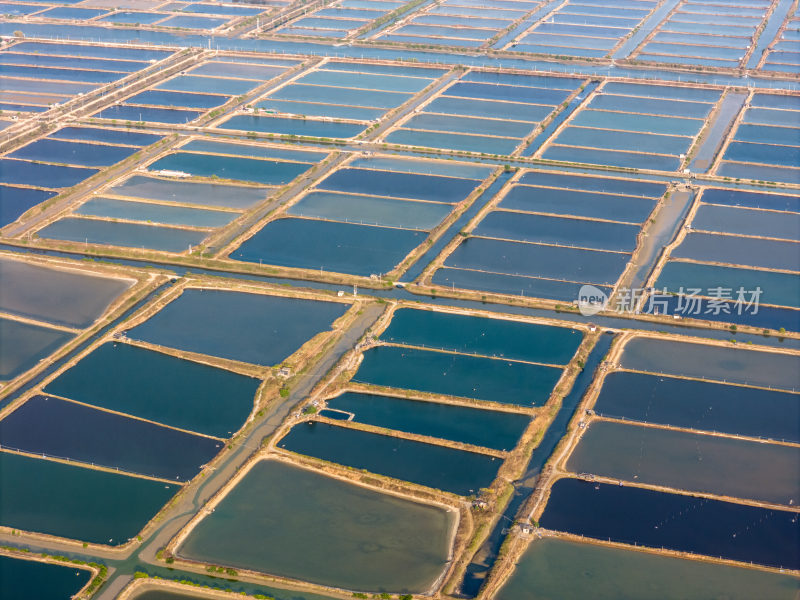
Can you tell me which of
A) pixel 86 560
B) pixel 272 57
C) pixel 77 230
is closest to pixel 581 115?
pixel 272 57

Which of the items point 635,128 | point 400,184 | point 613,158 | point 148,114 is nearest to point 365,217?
point 400,184

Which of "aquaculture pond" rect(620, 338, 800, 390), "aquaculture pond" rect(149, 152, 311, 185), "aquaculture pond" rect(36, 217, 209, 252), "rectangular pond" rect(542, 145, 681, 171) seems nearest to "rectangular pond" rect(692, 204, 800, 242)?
"rectangular pond" rect(542, 145, 681, 171)

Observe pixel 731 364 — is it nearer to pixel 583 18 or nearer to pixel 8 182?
pixel 8 182

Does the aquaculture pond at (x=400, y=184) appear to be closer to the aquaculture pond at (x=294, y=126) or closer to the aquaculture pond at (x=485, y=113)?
the aquaculture pond at (x=485, y=113)

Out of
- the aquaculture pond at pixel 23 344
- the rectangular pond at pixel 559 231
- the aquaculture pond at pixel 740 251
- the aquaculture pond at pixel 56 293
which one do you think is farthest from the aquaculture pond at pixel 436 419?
the aquaculture pond at pixel 740 251

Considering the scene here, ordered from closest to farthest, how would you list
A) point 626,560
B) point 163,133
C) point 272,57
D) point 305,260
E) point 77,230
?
point 626,560 → point 305,260 → point 77,230 → point 163,133 → point 272,57

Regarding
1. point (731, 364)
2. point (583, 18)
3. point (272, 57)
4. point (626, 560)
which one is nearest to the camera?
point (626, 560)
